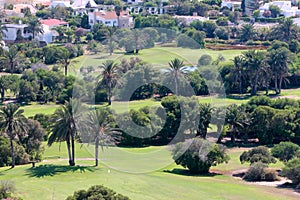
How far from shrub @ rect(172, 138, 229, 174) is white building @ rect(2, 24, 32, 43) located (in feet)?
248

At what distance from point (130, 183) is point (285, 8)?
109413 millimetres

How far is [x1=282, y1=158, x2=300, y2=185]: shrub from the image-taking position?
54656mm

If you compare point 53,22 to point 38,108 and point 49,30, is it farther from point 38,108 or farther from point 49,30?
point 38,108

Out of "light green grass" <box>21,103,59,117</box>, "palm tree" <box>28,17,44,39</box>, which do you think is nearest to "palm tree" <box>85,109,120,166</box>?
"light green grass" <box>21,103,59,117</box>

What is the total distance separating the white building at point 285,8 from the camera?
500ft

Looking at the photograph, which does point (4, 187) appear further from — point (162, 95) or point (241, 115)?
point (162, 95)

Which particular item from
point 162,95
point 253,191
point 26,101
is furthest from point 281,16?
point 253,191

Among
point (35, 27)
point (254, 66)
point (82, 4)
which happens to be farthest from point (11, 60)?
point (82, 4)

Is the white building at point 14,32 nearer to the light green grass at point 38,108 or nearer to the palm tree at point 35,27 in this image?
the palm tree at point 35,27

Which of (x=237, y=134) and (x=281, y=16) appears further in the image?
(x=281, y=16)

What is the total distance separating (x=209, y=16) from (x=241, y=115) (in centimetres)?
8143

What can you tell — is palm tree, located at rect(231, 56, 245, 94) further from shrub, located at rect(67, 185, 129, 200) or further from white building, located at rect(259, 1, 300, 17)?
white building, located at rect(259, 1, 300, 17)

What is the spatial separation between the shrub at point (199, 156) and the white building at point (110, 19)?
266ft

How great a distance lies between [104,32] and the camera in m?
127
